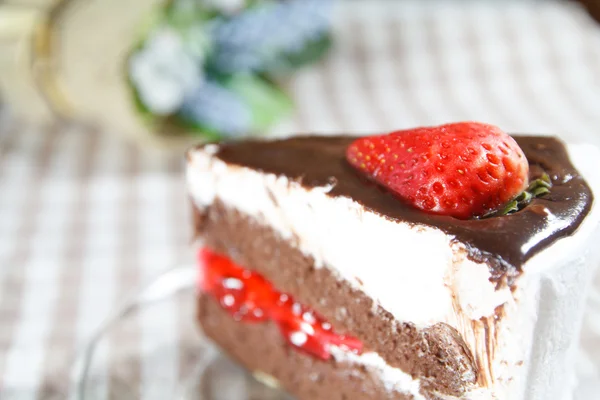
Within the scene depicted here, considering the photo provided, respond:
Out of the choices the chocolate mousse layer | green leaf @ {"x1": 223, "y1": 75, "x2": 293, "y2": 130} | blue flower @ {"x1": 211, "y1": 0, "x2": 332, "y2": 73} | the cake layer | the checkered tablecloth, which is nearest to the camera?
the chocolate mousse layer

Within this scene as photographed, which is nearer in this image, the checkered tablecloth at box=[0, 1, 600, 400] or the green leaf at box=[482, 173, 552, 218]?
the green leaf at box=[482, 173, 552, 218]

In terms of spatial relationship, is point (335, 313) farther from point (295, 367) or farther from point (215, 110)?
point (215, 110)

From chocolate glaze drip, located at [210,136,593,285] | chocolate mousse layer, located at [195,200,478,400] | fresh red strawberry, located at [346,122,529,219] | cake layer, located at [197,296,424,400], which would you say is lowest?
cake layer, located at [197,296,424,400]

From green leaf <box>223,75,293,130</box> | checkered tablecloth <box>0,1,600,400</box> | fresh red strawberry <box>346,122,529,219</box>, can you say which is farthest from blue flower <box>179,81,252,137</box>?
fresh red strawberry <box>346,122,529,219</box>

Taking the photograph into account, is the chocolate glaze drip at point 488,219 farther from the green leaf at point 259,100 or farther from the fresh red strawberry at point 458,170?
the green leaf at point 259,100

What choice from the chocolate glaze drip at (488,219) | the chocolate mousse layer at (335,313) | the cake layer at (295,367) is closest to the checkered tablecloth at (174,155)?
the cake layer at (295,367)

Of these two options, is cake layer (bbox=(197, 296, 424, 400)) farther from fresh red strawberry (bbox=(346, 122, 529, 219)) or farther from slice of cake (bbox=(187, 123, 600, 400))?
fresh red strawberry (bbox=(346, 122, 529, 219))

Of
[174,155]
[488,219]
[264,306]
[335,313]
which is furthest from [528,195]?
[174,155]
